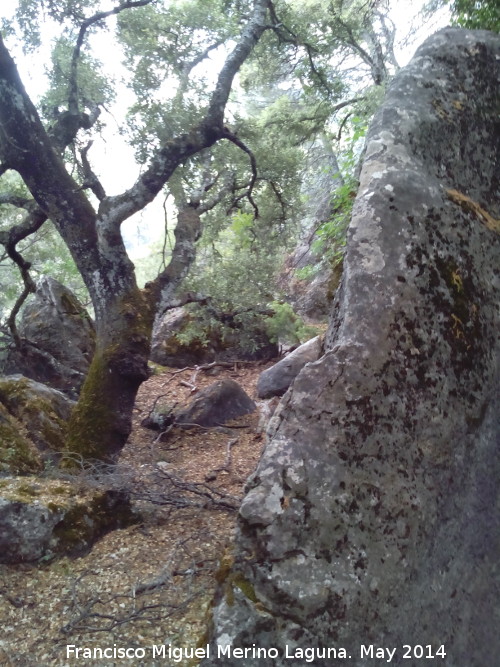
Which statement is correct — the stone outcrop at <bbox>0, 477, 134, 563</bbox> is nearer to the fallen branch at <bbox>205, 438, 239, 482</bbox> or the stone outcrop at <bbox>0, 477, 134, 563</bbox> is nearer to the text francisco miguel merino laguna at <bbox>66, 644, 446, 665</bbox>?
the fallen branch at <bbox>205, 438, 239, 482</bbox>

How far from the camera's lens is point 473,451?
2.18m

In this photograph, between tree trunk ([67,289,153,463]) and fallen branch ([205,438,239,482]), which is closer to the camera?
tree trunk ([67,289,153,463])

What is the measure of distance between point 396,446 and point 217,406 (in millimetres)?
5424

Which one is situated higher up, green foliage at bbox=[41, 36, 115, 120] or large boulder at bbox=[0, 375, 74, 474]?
green foliage at bbox=[41, 36, 115, 120]

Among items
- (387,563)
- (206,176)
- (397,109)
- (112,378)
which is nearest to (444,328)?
(387,563)

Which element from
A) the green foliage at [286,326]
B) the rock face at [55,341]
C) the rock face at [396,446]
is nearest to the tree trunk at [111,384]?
the rock face at [396,446]

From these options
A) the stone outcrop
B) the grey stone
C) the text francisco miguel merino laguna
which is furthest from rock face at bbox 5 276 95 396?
the text francisco miguel merino laguna

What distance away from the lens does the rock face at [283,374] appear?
24.6 ft

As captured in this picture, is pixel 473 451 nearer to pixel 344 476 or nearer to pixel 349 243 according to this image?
pixel 344 476

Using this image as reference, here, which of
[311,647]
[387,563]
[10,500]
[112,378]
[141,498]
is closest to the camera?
[311,647]

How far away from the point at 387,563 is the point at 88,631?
1739 millimetres

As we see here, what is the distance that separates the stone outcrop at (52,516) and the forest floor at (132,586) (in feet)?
0.28

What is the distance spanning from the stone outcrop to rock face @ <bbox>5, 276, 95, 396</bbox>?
13.9 ft

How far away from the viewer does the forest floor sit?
2.51m
